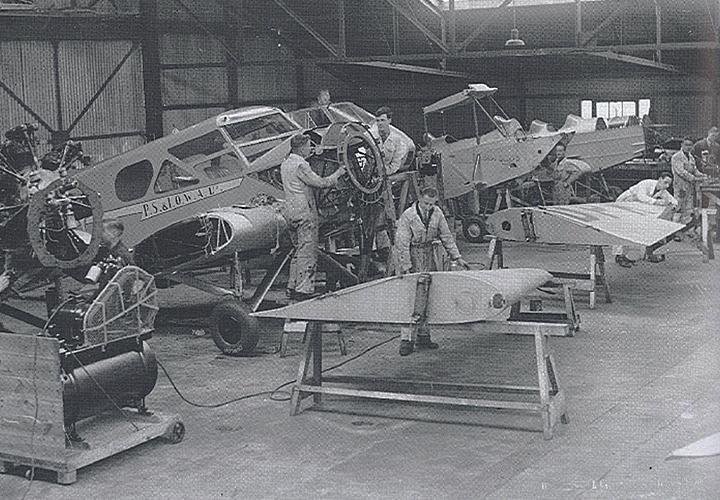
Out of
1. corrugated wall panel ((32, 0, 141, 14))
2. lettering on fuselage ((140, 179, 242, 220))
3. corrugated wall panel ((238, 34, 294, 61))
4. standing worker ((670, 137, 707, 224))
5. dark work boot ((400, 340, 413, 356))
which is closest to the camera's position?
dark work boot ((400, 340, 413, 356))

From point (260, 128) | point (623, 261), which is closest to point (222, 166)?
point (260, 128)

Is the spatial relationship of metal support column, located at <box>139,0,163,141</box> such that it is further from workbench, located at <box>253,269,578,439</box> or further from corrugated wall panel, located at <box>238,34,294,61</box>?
workbench, located at <box>253,269,578,439</box>

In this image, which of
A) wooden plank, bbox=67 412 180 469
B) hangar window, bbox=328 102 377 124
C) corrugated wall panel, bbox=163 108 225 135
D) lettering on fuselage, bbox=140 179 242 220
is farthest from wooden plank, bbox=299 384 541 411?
corrugated wall panel, bbox=163 108 225 135

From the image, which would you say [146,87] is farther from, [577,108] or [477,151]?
[577,108]

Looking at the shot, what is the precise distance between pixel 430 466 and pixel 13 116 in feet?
40.7

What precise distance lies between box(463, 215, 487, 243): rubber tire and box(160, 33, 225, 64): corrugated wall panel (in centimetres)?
664

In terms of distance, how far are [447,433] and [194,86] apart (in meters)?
14.8

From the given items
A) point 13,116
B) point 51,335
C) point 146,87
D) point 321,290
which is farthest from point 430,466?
point 146,87

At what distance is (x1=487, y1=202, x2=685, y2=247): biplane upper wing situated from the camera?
1188cm

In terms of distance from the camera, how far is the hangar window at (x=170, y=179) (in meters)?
12.1

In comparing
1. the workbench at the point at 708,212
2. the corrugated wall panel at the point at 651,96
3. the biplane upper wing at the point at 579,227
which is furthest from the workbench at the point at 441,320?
the corrugated wall panel at the point at 651,96

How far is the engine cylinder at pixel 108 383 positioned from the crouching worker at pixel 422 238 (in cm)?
317

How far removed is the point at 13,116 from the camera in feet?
57.0

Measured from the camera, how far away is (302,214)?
11.0 m
